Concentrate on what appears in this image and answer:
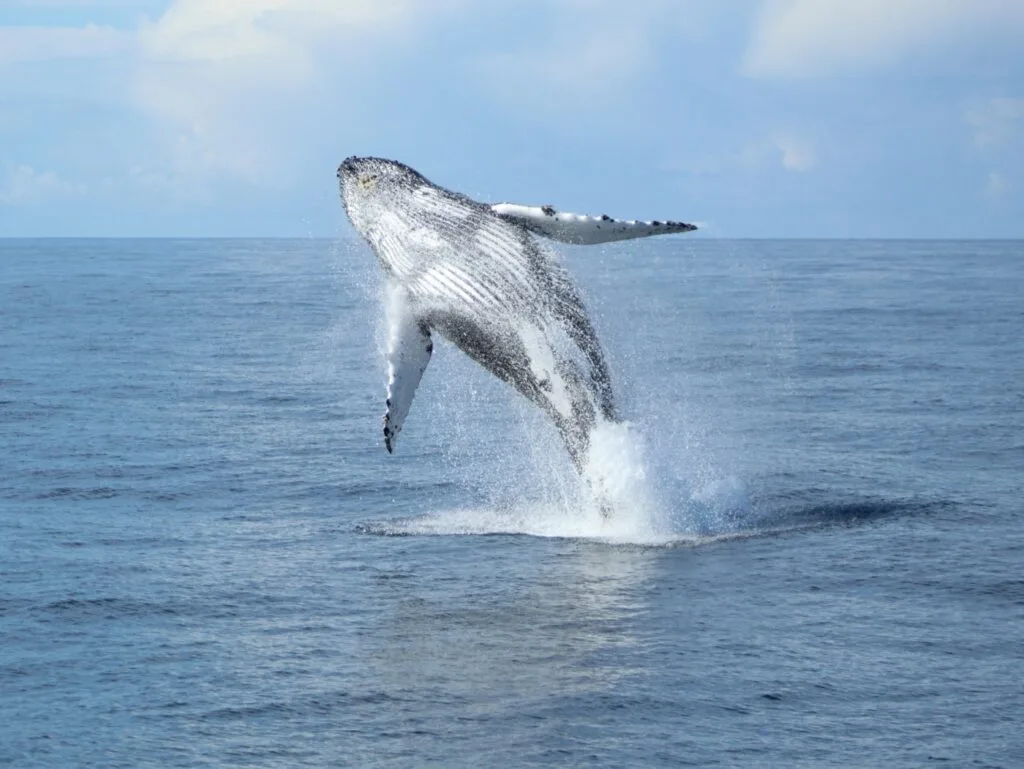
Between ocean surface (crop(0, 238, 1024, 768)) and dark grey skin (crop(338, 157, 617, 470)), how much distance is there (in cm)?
63

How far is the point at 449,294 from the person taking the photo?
15594 millimetres

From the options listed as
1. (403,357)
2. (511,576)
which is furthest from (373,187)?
(511,576)

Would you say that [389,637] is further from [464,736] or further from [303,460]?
[303,460]

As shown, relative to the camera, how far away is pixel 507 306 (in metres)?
15.4

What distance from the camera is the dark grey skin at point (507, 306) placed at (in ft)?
50.5

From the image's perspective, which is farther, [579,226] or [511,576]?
[579,226]


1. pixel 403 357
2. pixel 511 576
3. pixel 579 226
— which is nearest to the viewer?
pixel 511 576

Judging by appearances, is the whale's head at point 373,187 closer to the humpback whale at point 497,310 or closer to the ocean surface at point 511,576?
the humpback whale at point 497,310

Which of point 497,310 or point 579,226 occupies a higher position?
point 579,226

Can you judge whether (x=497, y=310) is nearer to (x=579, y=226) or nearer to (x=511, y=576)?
(x=579, y=226)

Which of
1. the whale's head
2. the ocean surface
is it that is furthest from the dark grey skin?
the ocean surface

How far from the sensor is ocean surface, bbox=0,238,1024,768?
10195 millimetres

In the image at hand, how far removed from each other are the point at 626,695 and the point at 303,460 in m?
11.5

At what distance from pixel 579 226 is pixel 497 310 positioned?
134 cm
